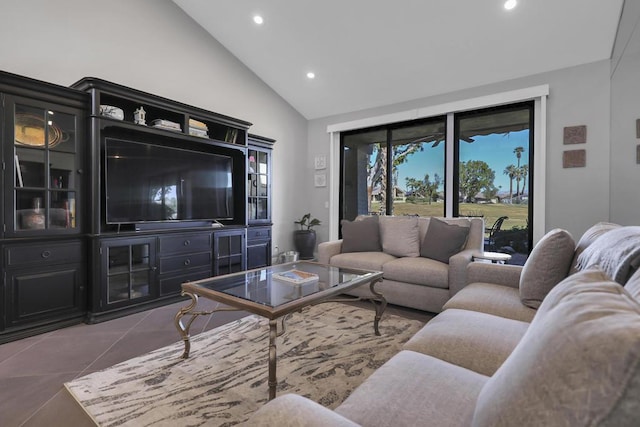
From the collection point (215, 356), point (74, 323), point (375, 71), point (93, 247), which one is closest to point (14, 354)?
point (74, 323)

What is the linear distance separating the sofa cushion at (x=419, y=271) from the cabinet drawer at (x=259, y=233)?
6.58 feet

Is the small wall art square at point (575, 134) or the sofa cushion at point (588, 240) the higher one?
the small wall art square at point (575, 134)

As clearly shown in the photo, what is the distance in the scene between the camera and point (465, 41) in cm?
342

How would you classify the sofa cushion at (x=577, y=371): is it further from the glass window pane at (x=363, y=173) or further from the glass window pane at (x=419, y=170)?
the glass window pane at (x=363, y=173)

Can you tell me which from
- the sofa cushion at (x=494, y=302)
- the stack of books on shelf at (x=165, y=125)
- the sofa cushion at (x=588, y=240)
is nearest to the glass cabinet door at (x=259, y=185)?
the stack of books on shelf at (x=165, y=125)

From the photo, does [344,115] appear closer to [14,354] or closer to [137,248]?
[137,248]

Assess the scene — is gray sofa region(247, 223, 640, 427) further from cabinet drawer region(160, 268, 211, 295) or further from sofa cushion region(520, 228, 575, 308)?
cabinet drawer region(160, 268, 211, 295)

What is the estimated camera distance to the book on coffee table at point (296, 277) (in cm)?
219

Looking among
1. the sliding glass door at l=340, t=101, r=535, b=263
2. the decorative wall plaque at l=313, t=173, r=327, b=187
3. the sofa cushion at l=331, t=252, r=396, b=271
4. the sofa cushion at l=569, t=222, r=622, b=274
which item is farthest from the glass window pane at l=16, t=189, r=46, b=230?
the sliding glass door at l=340, t=101, r=535, b=263

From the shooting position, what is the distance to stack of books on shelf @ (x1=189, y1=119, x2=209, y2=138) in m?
3.54

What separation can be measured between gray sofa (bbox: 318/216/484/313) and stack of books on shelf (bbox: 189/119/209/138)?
1953mm

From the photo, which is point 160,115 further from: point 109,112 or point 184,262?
point 184,262

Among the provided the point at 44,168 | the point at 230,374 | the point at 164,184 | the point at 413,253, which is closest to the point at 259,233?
the point at 164,184

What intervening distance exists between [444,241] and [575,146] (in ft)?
6.37
